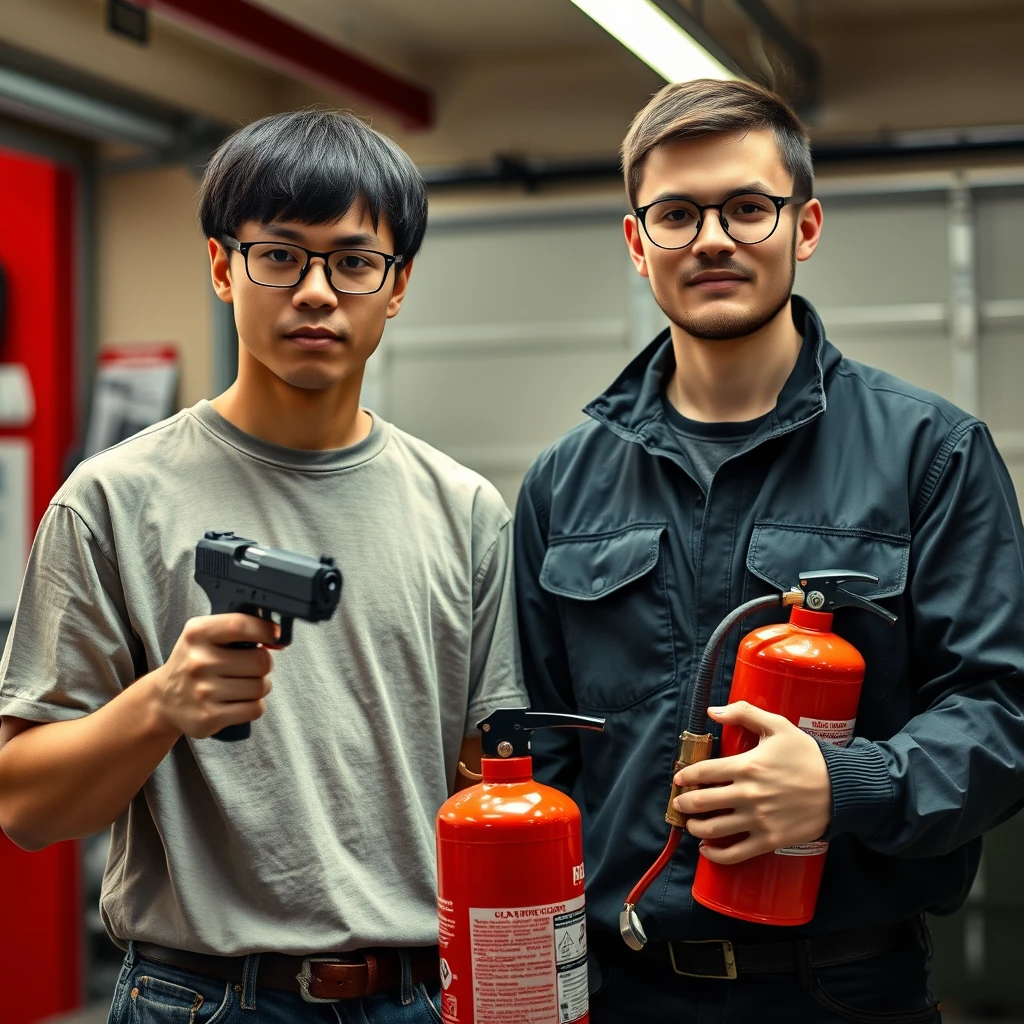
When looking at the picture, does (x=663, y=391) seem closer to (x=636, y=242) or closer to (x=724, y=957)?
(x=636, y=242)

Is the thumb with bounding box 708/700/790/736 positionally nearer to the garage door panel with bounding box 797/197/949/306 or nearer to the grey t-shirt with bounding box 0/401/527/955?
the grey t-shirt with bounding box 0/401/527/955

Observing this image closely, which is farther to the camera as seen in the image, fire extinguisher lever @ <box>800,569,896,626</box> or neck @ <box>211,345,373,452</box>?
neck @ <box>211,345,373,452</box>

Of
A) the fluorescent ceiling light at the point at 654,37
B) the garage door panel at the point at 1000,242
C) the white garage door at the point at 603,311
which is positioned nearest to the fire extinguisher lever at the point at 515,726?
the fluorescent ceiling light at the point at 654,37

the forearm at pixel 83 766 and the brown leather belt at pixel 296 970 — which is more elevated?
the forearm at pixel 83 766

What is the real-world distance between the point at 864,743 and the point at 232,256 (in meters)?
1.02

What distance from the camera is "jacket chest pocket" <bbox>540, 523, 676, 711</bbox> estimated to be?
1774 mm

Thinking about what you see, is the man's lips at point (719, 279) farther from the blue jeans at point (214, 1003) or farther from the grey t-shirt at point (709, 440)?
the blue jeans at point (214, 1003)

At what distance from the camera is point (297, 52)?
4441mm

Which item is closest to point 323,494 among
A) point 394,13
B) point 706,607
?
point 706,607

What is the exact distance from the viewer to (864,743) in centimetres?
153

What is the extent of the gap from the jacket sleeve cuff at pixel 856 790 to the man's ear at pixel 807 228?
0.76 m

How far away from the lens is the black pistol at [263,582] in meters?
1.28

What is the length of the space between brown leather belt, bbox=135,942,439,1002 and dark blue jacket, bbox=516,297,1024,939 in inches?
14.2

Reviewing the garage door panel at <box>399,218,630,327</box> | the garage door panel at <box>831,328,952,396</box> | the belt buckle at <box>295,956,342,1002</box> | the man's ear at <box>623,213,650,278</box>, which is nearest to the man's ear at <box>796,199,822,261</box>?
the man's ear at <box>623,213,650,278</box>
